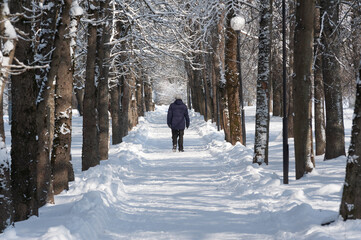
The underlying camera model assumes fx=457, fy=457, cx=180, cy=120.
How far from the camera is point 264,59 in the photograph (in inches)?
496

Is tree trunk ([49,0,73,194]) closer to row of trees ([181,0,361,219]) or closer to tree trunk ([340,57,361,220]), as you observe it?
row of trees ([181,0,361,219])

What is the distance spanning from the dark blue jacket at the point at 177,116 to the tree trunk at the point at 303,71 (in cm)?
813

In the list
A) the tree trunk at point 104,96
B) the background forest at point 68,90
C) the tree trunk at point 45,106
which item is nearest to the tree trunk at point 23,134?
the background forest at point 68,90

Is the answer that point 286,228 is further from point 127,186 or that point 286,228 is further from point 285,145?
point 127,186

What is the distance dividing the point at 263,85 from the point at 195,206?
18.7ft

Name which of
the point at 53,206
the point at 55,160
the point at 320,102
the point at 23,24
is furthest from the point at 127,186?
the point at 320,102

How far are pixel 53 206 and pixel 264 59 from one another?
7263 millimetres

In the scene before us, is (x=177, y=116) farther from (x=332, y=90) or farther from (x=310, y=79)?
(x=310, y=79)

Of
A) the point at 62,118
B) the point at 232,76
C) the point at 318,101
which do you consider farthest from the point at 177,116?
the point at 62,118

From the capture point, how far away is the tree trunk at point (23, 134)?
21.5ft

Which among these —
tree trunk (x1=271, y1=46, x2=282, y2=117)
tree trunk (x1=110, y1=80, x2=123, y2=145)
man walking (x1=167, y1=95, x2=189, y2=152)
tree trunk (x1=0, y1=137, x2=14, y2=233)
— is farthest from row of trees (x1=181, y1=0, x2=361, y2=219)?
tree trunk (x1=271, y1=46, x2=282, y2=117)

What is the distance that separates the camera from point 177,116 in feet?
59.0

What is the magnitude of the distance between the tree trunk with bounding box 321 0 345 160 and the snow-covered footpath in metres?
0.53

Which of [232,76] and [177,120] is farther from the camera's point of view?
[177,120]
